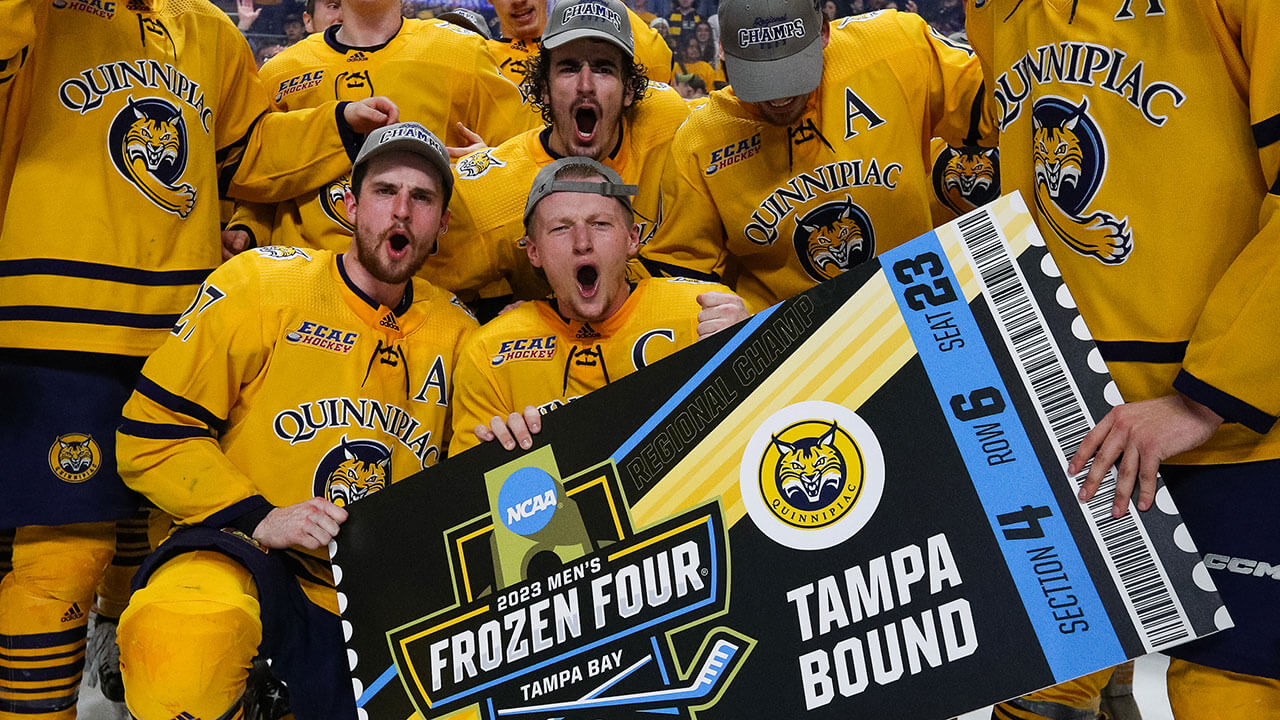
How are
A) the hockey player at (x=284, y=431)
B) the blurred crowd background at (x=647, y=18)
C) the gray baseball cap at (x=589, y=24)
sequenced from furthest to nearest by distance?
the blurred crowd background at (x=647, y=18)
the gray baseball cap at (x=589, y=24)
the hockey player at (x=284, y=431)

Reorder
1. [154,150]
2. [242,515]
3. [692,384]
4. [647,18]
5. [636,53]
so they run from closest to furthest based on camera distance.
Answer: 1. [692,384]
2. [242,515]
3. [154,150]
4. [636,53]
5. [647,18]

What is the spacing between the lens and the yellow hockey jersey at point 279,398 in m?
2.32

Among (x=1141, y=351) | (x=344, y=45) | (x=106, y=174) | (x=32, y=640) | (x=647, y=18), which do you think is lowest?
(x=1141, y=351)

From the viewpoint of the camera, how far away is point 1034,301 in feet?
5.15

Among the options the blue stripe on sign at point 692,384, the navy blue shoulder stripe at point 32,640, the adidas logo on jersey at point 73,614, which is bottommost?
the blue stripe on sign at point 692,384

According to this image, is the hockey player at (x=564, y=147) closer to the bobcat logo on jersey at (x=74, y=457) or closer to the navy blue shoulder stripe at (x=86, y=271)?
the navy blue shoulder stripe at (x=86, y=271)

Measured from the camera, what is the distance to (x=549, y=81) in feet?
10.0

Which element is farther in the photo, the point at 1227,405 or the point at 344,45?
the point at 344,45

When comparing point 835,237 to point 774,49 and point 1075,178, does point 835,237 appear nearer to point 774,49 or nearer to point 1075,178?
point 774,49

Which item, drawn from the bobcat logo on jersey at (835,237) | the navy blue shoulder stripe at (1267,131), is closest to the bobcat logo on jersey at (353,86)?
the bobcat logo on jersey at (835,237)

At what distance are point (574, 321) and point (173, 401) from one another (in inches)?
35.8

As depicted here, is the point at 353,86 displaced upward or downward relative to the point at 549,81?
upward

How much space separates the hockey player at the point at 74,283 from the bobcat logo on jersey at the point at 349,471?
0.58m

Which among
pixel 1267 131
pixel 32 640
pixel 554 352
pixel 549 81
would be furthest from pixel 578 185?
pixel 32 640
